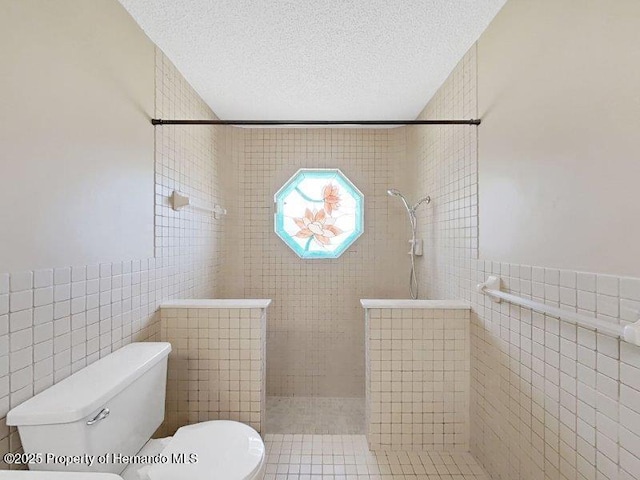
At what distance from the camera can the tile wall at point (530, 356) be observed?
938mm

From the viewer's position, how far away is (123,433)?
1.25 m

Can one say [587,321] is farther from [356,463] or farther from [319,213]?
[319,213]

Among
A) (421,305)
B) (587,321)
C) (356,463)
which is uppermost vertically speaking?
(587,321)

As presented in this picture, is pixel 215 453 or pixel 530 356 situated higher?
pixel 530 356

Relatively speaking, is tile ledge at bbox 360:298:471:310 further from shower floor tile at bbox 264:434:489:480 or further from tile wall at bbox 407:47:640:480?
shower floor tile at bbox 264:434:489:480

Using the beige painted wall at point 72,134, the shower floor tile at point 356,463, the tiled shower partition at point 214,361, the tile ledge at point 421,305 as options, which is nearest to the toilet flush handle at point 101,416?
Answer: the beige painted wall at point 72,134

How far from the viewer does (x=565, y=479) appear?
3.73 feet

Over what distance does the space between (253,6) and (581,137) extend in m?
1.40

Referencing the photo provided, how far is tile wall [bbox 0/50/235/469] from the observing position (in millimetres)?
1005

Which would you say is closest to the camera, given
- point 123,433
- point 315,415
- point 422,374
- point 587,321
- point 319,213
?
point 587,321

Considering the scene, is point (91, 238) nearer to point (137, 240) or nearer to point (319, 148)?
point (137, 240)

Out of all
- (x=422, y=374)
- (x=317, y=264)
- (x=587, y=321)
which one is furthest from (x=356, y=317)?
(x=587, y=321)

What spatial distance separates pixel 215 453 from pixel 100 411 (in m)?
0.45

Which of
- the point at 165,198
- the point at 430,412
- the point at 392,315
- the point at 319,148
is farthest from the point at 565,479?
the point at 319,148
